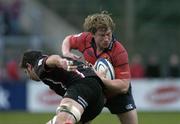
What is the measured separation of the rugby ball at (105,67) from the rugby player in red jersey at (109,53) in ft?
0.18

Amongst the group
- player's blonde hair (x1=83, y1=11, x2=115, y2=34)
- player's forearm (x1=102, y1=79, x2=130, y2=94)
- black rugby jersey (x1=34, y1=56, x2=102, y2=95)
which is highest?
player's blonde hair (x1=83, y1=11, x2=115, y2=34)

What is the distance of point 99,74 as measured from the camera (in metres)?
9.52

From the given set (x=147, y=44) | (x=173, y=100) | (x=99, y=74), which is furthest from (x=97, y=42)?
(x=147, y=44)

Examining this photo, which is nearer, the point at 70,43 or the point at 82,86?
the point at 82,86

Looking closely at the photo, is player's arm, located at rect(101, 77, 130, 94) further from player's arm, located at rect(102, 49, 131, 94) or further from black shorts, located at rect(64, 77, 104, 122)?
black shorts, located at rect(64, 77, 104, 122)

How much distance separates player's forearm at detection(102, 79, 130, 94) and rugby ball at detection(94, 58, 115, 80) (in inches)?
6.8

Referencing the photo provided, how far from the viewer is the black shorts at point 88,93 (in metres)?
8.80

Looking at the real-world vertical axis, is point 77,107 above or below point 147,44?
above

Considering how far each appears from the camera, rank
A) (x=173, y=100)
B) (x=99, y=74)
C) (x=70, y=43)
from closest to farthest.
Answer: (x=99, y=74) < (x=70, y=43) < (x=173, y=100)

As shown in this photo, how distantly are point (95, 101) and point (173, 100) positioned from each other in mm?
13666

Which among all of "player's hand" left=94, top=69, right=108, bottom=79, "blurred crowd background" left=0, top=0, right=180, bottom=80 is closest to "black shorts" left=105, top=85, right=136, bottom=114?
"player's hand" left=94, top=69, right=108, bottom=79

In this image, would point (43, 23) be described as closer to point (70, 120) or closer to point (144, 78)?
point (144, 78)

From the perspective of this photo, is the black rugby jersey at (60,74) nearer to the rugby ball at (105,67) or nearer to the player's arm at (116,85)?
the player's arm at (116,85)

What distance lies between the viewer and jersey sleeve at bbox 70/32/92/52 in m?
10.4
